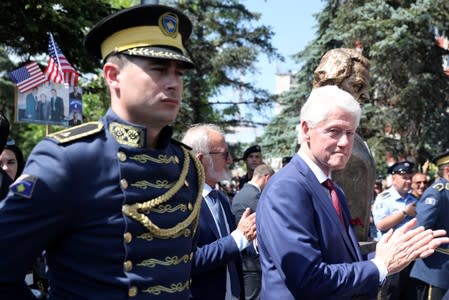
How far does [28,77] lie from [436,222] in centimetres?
746

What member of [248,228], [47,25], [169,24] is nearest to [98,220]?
[169,24]

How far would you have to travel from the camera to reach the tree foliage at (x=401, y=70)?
18516 mm

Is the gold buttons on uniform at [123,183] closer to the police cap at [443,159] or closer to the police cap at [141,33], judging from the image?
the police cap at [141,33]

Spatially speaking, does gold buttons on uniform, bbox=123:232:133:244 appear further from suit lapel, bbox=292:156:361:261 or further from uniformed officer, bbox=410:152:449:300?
uniformed officer, bbox=410:152:449:300

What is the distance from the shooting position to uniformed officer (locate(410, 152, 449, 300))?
6.95 metres

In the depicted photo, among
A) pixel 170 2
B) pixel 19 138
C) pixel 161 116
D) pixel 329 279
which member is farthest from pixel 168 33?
pixel 19 138

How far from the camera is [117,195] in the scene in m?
2.34

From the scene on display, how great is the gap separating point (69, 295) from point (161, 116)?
0.74m

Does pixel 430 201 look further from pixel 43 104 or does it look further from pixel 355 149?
pixel 43 104

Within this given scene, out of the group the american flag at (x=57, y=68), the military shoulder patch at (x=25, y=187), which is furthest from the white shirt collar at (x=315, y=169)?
the american flag at (x=57, y=68)

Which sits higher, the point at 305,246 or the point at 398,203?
the point at 305,246

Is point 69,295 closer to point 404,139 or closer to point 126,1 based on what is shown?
point 404,139

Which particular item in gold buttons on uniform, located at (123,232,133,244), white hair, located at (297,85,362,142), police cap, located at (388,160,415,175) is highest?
white hair, located at (297,85,362,142)

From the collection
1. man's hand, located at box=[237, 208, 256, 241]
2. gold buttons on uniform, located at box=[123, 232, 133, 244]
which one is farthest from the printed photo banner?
gold buttons on uniform, located at box=[123, 232, 133, 244]
